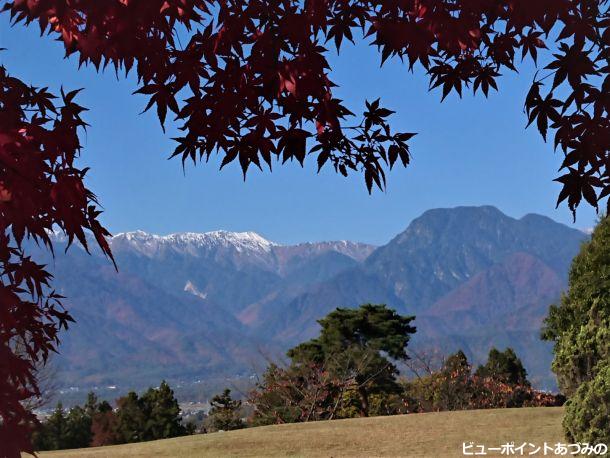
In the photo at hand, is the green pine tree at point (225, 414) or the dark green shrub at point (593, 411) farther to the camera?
the green pine tree at point (225, 414)

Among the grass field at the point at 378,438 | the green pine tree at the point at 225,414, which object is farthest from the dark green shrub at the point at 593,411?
the green pine tree at the point at 225,414

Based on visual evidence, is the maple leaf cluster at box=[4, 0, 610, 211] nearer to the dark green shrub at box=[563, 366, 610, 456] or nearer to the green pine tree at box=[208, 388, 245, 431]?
the dark green shrub at box=[563, 366, 610, 456]

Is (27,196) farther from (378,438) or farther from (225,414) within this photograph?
(225,414)

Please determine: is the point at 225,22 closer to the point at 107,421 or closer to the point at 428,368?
the point at 428,368

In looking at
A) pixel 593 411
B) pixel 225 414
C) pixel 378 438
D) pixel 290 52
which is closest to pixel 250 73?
pixel 290 52

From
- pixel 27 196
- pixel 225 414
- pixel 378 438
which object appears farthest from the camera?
pixel 225 414

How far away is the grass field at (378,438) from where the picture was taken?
49.9ft

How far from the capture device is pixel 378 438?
54.1ft

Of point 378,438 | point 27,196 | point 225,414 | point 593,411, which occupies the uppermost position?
point 27,196

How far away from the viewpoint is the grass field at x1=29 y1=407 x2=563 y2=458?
15211 mm

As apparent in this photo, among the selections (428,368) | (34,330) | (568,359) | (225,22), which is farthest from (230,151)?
(428,368)

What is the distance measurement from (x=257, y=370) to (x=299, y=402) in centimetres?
468

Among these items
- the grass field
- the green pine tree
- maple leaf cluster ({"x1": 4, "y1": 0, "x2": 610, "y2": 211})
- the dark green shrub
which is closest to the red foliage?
maple leaf cluster ({"x1": 4, "y1": 0, "x2": 610, "y2": 211})

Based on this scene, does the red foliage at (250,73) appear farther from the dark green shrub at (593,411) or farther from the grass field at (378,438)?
the grass field at (378,438)
